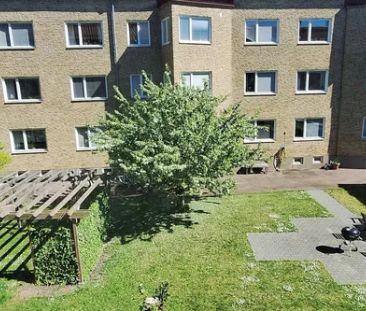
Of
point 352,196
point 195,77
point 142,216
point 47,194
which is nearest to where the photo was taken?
point 47,194

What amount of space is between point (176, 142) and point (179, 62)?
29.6 ft

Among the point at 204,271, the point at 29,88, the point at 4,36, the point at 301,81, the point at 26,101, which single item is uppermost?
the point at 4,36

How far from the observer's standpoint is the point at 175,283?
10.7 m

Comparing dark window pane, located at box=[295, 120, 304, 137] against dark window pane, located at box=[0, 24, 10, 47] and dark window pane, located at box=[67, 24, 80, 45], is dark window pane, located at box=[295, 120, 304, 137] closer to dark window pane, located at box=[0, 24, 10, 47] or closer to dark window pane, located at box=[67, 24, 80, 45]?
dark window pane, located at box=[67, 24, 80, 45]

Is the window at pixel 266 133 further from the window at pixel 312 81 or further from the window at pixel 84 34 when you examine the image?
the window at pixel 84 34

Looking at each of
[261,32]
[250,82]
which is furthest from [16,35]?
[261,32]

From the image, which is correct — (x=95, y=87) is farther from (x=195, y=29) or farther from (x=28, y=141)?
(x=195, y=29)

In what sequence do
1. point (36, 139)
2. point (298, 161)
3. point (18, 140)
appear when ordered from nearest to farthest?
point (18, 140) < point (36, 139) < point (298, 161)

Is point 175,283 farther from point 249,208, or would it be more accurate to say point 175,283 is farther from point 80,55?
point 80,55

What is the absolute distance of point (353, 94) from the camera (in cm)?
2389

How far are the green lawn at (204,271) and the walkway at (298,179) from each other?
4.29 m

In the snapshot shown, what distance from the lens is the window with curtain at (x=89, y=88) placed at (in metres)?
22.7

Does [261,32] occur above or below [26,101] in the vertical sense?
above

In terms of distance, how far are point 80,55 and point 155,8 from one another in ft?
19.7
